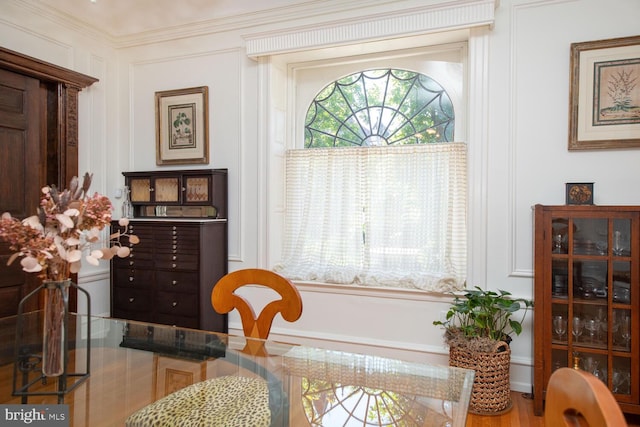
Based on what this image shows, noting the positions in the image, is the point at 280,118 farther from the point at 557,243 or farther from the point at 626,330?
the point at 626,330

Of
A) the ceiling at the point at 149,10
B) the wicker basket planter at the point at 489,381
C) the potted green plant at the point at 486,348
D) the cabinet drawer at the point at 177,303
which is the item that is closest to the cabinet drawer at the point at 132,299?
the cabinet drawer at the point at 177,303

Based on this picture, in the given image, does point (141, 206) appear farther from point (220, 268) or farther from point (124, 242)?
point (220, 268)

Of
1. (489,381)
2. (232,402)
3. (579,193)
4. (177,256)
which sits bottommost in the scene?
(489,381)

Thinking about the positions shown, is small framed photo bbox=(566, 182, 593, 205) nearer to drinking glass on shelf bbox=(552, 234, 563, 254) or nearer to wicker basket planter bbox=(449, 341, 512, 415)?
drinking glass on shelf bbox=(552, 234, 563, 254)

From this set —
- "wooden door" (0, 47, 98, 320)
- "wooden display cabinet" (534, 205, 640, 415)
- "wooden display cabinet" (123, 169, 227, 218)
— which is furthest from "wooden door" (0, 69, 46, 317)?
"wooden display cabinet" (534, 205, 640, 415)

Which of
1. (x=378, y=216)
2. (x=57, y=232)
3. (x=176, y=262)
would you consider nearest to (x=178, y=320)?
(x=176, y=262)

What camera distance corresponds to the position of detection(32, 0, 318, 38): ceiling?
327 cm

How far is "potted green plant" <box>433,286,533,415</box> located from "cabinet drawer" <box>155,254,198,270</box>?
1.99 m

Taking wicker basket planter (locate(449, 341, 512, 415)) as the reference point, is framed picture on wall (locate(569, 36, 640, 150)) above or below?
above

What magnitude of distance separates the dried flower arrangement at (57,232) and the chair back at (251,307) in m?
0.71

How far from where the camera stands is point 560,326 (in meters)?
2.47

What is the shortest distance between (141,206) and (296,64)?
1934 millimetres

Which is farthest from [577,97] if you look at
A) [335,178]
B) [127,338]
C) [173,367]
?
[127,338]

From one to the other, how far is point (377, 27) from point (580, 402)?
9.84ft
